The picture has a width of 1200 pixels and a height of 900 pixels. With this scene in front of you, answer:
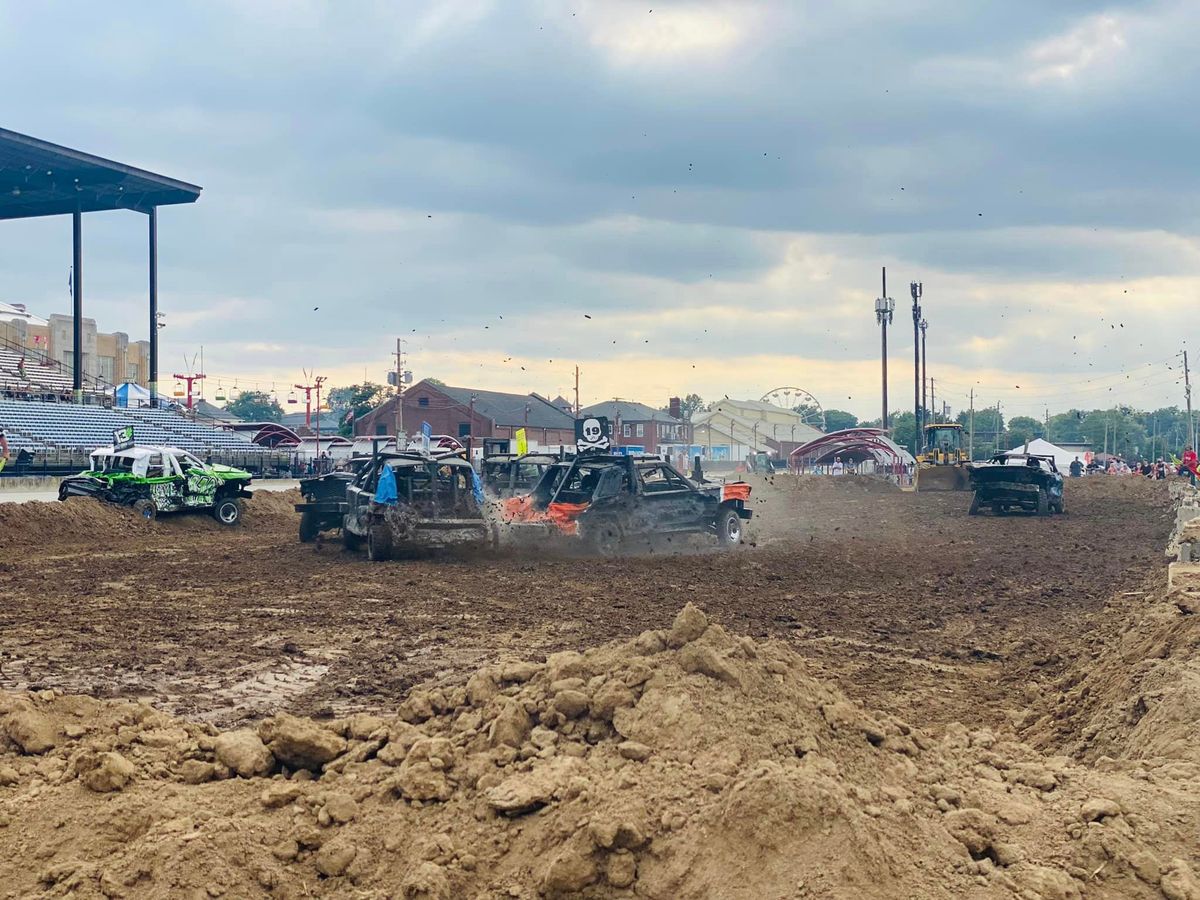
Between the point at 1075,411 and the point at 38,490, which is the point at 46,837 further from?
the point at 1075,411

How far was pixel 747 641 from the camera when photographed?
550cm

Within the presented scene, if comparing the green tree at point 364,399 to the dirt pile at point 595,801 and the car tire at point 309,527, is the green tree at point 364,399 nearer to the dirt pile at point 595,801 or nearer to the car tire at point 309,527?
the car tire at point 309,527

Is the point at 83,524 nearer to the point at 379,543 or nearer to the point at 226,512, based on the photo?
the point at 226,512

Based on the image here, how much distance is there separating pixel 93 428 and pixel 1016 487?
108 ft

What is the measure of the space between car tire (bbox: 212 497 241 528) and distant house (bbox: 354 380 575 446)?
5057cm

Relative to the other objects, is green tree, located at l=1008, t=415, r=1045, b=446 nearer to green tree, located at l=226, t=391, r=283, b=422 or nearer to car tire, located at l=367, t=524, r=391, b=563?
green tree, located at l=226, t=391, r=283, b=422

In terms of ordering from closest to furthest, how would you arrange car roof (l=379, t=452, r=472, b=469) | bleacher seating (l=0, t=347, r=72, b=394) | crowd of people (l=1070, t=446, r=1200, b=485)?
car roof (l=379, t=452, r=472, b=469)
bleacher seating (l=0, t=347, r=72, b=394)
crowd of people (l=1070, t=446, r=1200, b=485)

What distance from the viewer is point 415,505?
16297mm

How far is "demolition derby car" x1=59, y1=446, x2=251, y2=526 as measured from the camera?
907 inches

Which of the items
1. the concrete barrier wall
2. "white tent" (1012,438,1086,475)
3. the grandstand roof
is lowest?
the concrete barrier wall

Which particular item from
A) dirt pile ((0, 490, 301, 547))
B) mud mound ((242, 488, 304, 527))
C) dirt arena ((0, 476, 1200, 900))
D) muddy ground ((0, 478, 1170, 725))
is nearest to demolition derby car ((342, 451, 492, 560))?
muddy ground ((0, 478, 1170, 725))

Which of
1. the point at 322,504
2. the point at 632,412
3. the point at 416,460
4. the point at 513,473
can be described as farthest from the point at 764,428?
the point at 416,460

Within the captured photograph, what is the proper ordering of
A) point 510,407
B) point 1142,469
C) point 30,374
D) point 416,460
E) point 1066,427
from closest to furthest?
point 416,460, point 30,374, point 1142,469, point 510,407, point 1066,427

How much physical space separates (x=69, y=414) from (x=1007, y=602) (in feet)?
125
